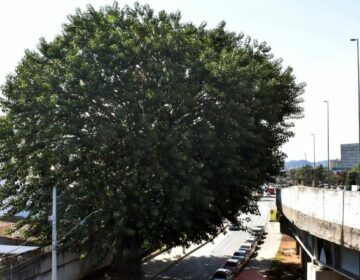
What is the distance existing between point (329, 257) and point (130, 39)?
14913 millimetres

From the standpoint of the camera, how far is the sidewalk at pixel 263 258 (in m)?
45.9

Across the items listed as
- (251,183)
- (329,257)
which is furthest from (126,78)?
(329,257)

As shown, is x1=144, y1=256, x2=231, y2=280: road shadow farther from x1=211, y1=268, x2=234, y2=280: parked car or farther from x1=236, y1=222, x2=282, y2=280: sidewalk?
x1=211, y1=268, x2=234, y2=280: parked car

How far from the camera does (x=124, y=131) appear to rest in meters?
27.8

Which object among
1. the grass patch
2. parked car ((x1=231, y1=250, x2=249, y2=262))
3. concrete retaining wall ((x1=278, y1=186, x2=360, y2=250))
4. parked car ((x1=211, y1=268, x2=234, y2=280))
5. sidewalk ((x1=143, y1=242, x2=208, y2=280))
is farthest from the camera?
parked car ((x1=231, y1=250, x2=249, y2=262))

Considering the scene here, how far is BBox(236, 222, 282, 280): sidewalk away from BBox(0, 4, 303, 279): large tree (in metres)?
16.7

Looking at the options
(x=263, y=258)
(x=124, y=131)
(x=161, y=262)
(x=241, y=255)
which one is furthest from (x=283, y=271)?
(x=124, y=131)

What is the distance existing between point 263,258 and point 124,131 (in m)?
32.4

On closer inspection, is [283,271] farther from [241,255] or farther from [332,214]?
[332,214]

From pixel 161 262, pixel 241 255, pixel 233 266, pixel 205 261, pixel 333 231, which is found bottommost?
pixel 205 261

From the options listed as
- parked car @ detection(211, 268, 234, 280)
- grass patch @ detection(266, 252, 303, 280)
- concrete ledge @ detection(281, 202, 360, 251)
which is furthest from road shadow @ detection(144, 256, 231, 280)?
concrete ledge @ detection(281, 202, 360, 251)

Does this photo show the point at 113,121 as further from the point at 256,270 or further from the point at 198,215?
the point at 256,270

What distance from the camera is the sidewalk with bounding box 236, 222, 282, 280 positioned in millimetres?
45938

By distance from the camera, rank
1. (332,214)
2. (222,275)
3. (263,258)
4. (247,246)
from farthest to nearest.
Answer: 1. (247,246)
2. (263,258)
3. (222,275)
4. (332,214)
